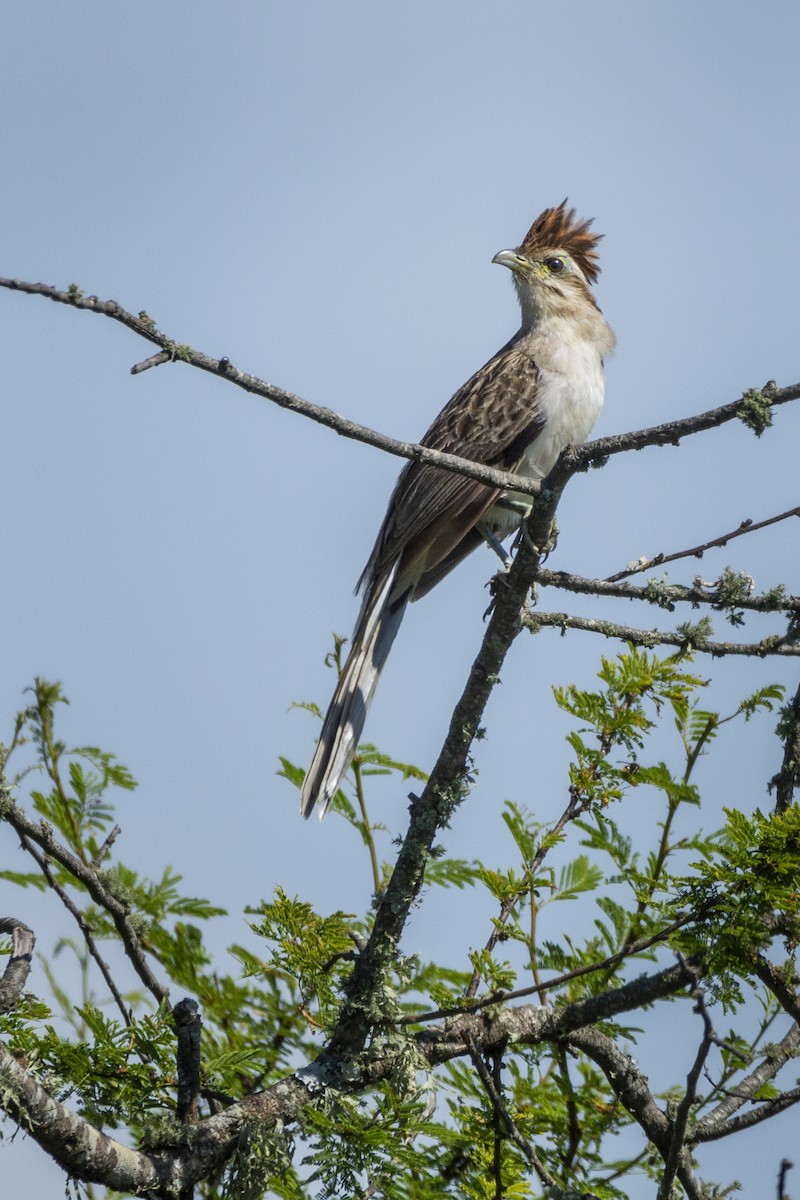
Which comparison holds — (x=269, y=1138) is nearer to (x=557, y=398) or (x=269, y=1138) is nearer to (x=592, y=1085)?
(x=592, y=1085)

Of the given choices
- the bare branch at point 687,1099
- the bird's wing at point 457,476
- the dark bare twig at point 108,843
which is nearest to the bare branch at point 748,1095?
the bare branch at point 687,1099

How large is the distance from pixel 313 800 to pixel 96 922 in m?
0.95

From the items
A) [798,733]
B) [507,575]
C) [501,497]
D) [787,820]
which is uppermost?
[501,497]

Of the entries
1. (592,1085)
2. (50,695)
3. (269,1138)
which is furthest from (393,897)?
(50,695)

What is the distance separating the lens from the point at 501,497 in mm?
6406

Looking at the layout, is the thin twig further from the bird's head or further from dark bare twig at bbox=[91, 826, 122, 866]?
the bird's head

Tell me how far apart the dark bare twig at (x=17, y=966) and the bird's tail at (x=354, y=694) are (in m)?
2.07

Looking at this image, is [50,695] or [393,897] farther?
[50,695]

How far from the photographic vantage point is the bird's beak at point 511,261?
304 inches

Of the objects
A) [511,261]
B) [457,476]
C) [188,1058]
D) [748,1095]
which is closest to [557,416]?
[457,476]

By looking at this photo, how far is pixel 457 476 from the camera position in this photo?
627 centimetres

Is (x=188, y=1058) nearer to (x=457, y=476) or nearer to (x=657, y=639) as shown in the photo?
(x=657, y=639)

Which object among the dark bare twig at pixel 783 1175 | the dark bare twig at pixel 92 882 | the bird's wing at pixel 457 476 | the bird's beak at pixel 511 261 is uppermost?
the bird's beak at pixel 511 261

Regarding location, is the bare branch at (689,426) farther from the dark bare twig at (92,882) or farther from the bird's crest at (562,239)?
the bird's crest at (562,239)
